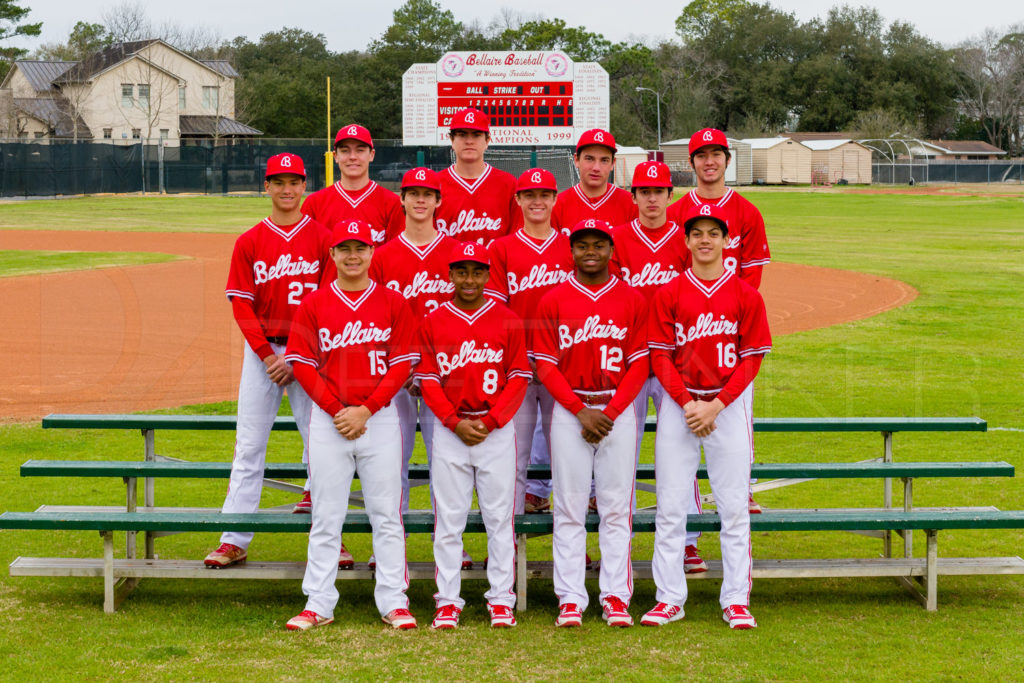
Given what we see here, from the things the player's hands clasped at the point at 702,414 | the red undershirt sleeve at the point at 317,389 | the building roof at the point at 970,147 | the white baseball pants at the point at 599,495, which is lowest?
the white baseball pants at the point at 599,495

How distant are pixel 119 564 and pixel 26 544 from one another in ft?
4.43

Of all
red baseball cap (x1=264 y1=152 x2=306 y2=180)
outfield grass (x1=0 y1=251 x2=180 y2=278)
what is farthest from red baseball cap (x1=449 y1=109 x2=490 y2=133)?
outfield grass (x1=0 y1=251 x2=180 y2=278)

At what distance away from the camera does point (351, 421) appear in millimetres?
5148

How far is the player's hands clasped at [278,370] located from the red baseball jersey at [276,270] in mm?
173

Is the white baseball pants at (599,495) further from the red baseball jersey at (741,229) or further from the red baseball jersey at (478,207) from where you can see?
the red baseball jersey at (478,207)

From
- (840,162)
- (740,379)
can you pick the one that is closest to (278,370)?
(740,379)

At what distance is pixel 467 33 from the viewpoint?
261ft

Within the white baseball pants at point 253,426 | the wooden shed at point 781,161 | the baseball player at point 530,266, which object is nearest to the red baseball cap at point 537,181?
the baseball player at point 530,266

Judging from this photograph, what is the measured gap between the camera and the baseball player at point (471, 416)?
523cm

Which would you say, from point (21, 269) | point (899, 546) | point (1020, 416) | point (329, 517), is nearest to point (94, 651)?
point (329, 517)

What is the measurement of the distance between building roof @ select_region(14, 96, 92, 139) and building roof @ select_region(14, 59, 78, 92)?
0.88m

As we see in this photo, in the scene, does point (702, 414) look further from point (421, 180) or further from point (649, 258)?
point (421, 180)

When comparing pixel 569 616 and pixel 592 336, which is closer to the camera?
pixel 569 616

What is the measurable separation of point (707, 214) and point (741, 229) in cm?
85
